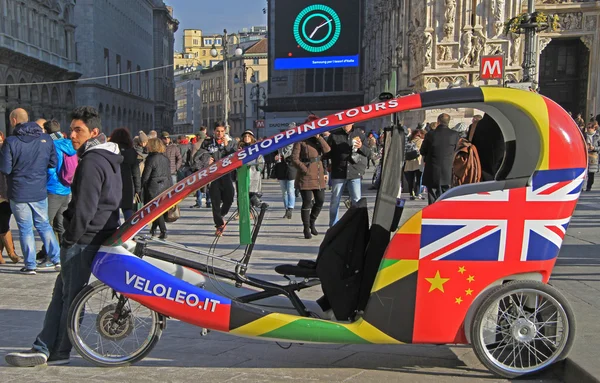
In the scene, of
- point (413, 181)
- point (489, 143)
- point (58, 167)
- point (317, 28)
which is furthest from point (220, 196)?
point (317, 28)

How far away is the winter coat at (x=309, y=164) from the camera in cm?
1134

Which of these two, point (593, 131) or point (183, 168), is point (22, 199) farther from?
point (593, 131)

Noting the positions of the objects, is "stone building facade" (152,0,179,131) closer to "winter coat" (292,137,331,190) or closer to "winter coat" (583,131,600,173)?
"winter coat" (583,131,600,173)

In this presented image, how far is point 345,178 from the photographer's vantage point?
11.1 m

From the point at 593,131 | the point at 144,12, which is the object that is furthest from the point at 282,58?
the point at 144,12

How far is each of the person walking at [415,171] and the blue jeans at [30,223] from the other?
32.5 feet

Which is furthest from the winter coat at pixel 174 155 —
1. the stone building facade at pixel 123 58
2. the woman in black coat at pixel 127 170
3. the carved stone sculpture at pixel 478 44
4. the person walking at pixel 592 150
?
the stone building facade at pixel 123 58

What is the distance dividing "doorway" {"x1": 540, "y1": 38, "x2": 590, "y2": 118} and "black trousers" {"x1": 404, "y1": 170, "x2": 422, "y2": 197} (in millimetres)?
16305

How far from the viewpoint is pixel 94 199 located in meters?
5.03

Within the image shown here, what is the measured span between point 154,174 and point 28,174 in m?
3.09

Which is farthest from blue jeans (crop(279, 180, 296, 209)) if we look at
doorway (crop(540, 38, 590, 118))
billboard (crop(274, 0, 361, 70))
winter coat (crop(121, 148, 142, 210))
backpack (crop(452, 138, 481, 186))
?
billboard (crop(274, 0, 361, 70))

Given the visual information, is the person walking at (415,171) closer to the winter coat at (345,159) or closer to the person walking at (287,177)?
the person walking at (287,177)

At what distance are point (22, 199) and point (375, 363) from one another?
540 cm

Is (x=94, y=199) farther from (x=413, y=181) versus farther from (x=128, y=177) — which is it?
(x=413, y=181)
